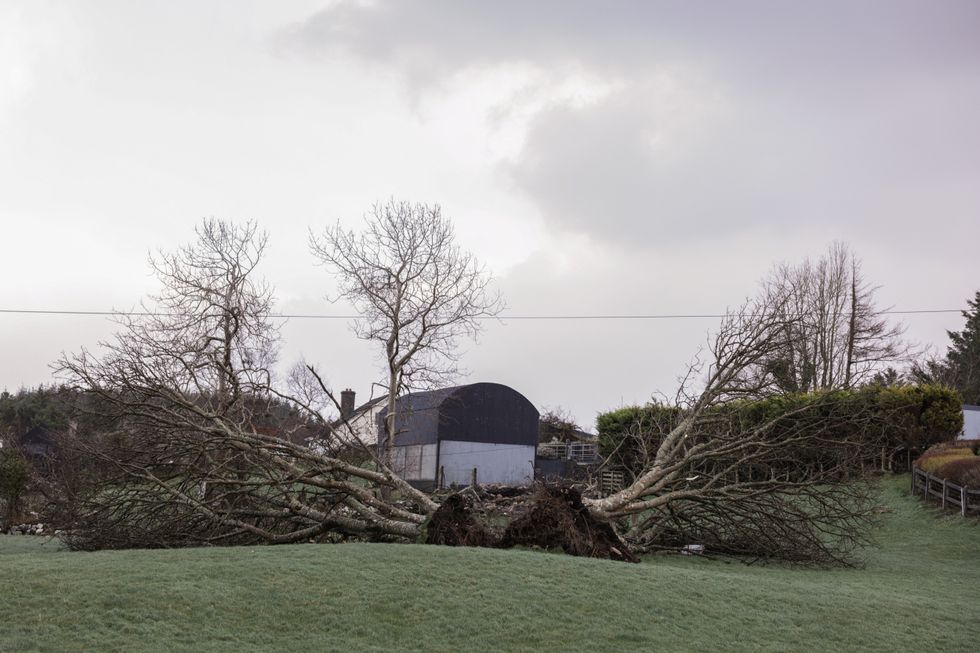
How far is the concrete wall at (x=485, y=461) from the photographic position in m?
31.8

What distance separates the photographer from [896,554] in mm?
16734

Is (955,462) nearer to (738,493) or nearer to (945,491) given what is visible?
(945,491)

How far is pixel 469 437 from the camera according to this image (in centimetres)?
3259

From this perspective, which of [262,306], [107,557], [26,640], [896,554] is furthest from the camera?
[262,306]

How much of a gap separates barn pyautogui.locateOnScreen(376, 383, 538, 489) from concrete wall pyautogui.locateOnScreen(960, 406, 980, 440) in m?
14.9

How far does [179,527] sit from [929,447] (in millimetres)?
22583

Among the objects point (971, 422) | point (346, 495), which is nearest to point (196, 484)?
point (346, 495)

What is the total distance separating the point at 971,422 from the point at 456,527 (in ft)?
84.7

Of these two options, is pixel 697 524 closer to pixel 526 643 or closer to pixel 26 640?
pixel 526 643

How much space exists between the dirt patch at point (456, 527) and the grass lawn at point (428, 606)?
152 cm

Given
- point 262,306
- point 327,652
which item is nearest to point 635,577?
point 327,652

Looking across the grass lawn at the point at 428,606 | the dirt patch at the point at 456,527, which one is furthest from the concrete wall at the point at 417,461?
the grass lawn at the point at 428,606

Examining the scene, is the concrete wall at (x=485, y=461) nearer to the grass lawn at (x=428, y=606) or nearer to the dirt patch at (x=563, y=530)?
the dirt patch at (x=563, y=530)

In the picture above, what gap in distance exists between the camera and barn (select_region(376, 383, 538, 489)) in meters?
31.7
